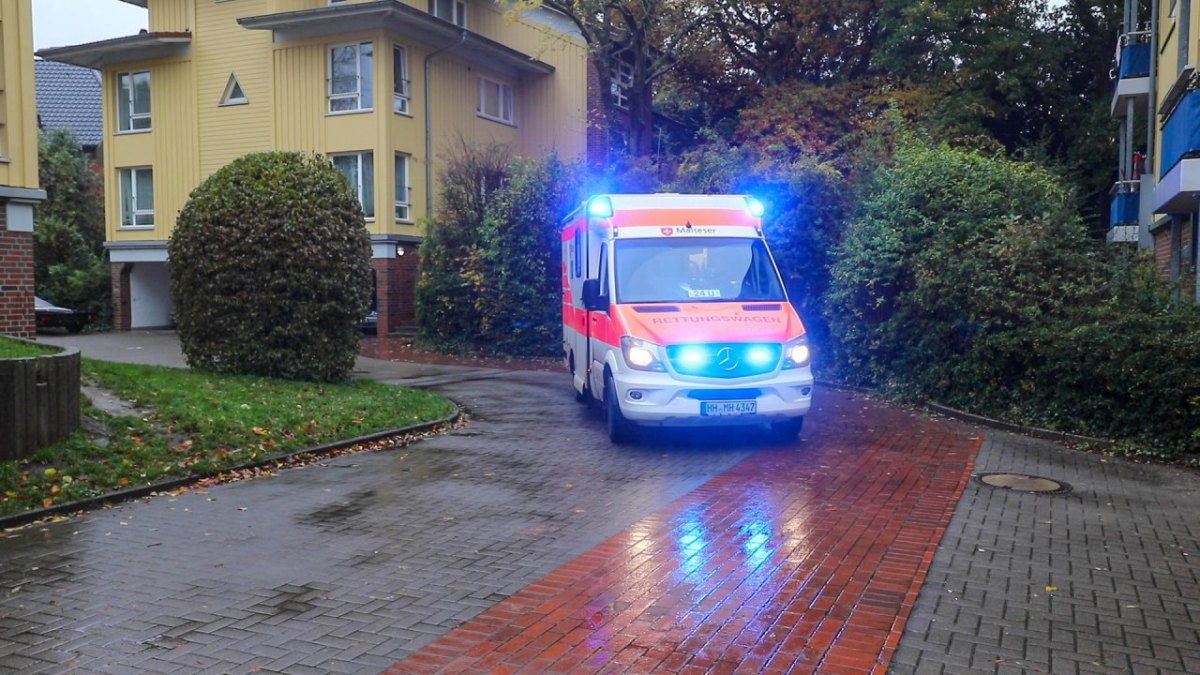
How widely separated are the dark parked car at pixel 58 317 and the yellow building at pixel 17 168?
11.9 m

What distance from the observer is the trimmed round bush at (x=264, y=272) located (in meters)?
13.3

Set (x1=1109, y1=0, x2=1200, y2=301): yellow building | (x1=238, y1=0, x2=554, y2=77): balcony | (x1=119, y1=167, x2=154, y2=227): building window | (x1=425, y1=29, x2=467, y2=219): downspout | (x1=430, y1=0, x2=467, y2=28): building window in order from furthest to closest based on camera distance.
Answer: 1. (x1=119, y1=167, x2=154, y2=227): building window
2. (x1=430, y1=0, x2=467, y2=28): building window
3. (x1=425, y1=29, x2=467, y2=219): downspout
4. (x1=238, y1=0, x2=554, y2=77): balcony
5. (x1=1109, y1=0, x2=1200, y2=301): yellow building

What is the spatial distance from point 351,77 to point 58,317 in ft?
34.2

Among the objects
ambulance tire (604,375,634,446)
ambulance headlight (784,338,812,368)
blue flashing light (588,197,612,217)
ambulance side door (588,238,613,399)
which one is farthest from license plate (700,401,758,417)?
blue flashing light (588,197,612,217)

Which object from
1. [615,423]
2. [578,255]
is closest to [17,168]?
[578,255]

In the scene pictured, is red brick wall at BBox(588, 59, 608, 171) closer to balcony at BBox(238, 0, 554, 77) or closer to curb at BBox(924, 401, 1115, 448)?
balcony at BBox(238, 0, 554, 77)

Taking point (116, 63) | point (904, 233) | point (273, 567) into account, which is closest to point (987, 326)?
point (904, 233)

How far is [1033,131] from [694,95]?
1123 cm

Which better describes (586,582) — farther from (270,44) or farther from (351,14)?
(270,44)

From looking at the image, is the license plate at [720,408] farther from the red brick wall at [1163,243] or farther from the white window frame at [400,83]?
the white window frame at [400,83]

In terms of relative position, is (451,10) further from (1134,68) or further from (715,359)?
(715,359)

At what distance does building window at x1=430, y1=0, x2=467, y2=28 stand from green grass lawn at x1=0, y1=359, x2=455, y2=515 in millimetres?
18460

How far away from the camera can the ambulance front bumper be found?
10094 mm

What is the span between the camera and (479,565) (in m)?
6.29
